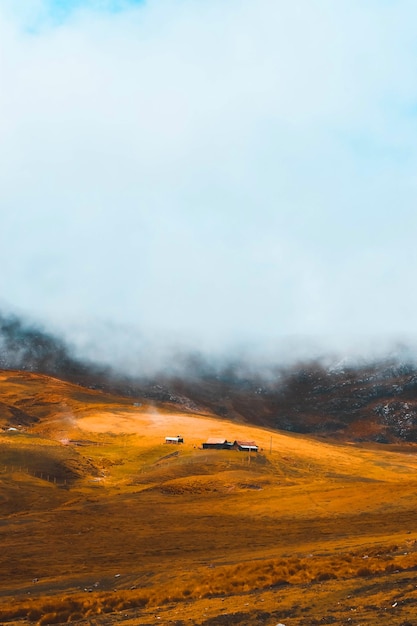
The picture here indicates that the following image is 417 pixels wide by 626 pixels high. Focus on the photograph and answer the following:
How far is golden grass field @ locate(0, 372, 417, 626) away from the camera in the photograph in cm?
2556

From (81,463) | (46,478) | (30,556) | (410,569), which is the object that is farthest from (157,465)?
(410,569)

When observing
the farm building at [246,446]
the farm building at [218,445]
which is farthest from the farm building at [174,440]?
the farm building at [246,446]

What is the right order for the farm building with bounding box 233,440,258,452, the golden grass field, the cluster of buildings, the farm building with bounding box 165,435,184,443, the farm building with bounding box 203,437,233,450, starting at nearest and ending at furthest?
Result: the golden grass field → the farm building with bounding box 233,440,258,452 → the cluster of buildings → the farm building with bounding box 203,437,233,450 → the farm building with bounding box 165,435,184,443

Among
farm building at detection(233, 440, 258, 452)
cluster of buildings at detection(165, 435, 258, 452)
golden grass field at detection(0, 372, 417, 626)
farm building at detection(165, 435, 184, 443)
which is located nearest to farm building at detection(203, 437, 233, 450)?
cluster of buildings at detection(165, 435, 258, 452)

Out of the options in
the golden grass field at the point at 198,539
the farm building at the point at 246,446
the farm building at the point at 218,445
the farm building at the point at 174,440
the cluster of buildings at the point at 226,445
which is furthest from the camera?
the farm building at the point at 174,440

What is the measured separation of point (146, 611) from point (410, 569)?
12822 mm

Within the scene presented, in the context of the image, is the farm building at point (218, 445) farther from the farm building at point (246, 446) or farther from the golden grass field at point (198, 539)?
the golden grass field at point (198, 539)

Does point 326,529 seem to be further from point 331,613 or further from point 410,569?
point 331,613

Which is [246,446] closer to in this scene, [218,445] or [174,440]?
[218,445]

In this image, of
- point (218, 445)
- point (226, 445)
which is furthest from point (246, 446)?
point (218, 445)

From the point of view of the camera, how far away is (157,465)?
120 meters

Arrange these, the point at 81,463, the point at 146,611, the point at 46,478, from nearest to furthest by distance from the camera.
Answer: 1. the point at 146,611
2. the point at 46,478
3. the point at 81,463

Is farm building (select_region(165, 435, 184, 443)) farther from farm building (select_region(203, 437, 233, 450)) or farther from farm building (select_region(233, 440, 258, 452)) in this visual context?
farm building (select_region(233, 440, 258, 452))

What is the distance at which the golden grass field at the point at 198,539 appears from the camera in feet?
83.9
